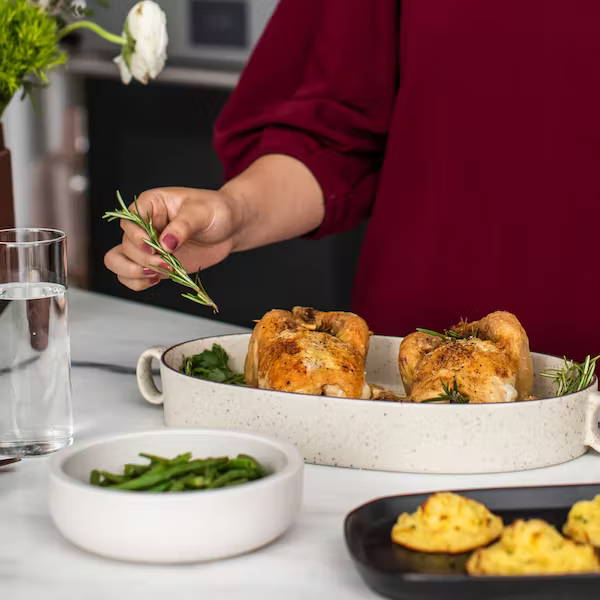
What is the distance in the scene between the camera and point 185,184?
322 cm

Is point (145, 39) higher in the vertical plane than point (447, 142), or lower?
higher

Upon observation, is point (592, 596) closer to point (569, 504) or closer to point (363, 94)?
point (569, 504)

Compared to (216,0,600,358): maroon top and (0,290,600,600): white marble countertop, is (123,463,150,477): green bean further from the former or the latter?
(216,0,600,358): maroon top

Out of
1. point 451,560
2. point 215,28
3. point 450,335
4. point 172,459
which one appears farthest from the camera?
point 215,28

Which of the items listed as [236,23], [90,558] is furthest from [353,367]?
[236,23]


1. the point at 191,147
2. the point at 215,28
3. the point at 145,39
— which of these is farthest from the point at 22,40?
the point at 191,147

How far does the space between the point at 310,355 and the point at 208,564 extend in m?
0.29

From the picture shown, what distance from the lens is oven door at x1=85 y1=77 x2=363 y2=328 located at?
296cm

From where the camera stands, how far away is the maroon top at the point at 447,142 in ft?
4.94

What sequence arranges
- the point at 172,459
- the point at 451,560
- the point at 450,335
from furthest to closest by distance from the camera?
the point at 450,335 < the point at 172,459 < the point at 451,560

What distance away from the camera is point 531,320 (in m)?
1.58

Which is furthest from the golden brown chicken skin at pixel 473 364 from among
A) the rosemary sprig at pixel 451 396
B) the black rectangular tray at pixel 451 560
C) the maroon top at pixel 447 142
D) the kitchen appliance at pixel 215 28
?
Answer: the kitchen appliance at pixel 215 28

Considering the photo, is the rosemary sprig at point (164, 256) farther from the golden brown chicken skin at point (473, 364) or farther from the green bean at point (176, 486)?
the green bean at point (176, 486)

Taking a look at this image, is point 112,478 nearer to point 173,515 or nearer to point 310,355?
point 173,515
